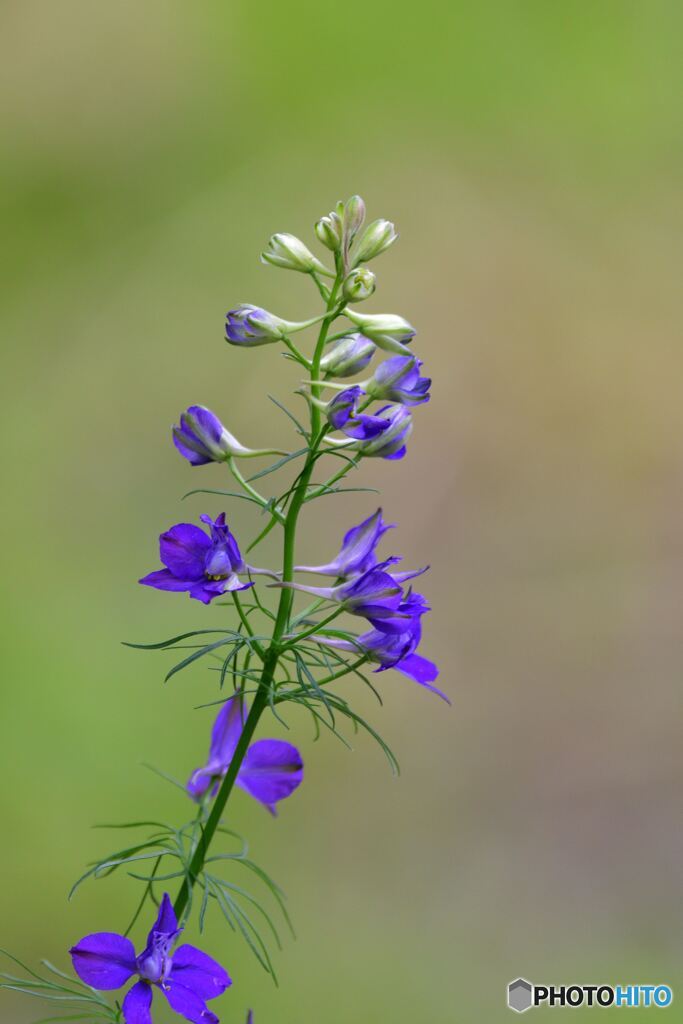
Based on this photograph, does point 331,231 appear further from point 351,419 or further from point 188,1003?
point 188,1003

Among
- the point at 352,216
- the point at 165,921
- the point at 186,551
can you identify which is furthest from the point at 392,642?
the point at 352,216

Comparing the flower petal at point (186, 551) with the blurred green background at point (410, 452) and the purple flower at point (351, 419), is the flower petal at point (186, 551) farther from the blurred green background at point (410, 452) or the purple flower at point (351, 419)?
the blurred green background at point (410, 452)

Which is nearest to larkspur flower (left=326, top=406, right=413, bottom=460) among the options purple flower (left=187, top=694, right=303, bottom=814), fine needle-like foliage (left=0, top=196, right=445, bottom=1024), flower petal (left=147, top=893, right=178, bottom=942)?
fine needle-like foliage (left=0, top=196, right=445, bottom=1024)

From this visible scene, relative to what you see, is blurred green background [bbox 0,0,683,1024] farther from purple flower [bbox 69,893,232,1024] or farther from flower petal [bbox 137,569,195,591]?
flower petal [bbox 137,569,195,591]

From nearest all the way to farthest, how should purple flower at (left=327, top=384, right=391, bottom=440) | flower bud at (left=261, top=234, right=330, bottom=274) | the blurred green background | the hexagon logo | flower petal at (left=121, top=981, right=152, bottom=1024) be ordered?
flower petal at (left=121, top=981, right=152, bottom=1024)
purple flower at (left=327, top=384, right=391, bottom=440)
flower bud at (left=261, top=234, right=330, bottom=274)
the hexagon logo
the blurred green background

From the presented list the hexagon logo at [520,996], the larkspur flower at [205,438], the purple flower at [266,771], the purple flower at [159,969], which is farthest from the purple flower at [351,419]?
the hexagon logo at [520,996]
